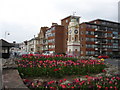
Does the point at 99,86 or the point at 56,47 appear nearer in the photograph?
the point at 99,86

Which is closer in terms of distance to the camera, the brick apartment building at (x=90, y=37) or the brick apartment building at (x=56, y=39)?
the brick apartment building at (x=90, y=37)

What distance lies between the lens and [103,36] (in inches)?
2574

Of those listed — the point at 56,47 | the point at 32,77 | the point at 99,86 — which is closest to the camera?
the point at 99,86

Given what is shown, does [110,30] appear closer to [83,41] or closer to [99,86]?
[83,41]

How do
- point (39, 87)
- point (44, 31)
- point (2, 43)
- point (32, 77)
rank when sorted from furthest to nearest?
point (44, 31) → point (2, 43) → point (32, 77) → point (39, 87)

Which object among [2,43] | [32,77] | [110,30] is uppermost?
[110,30]

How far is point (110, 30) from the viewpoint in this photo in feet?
221

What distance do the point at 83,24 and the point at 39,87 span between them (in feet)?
181

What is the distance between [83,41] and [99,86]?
5354cm

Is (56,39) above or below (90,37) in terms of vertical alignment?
below

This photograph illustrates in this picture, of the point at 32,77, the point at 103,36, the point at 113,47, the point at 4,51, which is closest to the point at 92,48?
the point at 103,36

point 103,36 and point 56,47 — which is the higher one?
point 103,36

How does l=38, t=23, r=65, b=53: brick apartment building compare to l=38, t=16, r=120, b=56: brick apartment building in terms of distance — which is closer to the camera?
l=38, t=16, r=120, b=56: brick apartment building

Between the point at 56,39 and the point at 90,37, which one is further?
the point at 56,39
